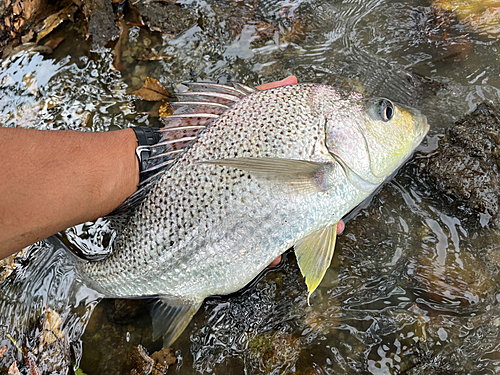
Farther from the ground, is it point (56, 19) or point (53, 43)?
point (56, 19)

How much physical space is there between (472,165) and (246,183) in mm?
1700

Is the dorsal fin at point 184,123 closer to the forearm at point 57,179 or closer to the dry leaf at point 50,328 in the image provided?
the forearm at point 57,179

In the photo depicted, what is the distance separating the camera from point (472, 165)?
258 cm

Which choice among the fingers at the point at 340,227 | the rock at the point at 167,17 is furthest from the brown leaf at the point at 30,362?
the rock at the point at 167,17

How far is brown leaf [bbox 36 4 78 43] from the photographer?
3.55m

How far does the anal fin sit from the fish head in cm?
137

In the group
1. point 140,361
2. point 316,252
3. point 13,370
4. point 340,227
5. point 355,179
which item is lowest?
point 140,361

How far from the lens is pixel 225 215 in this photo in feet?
7.09

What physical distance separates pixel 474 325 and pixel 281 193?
5.34ft

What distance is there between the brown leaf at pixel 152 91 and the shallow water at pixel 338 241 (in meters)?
0.09

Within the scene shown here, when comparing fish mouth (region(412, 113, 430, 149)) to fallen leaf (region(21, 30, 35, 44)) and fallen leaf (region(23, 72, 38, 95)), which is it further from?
fallen leaf (region(21, 30, 35, 44))

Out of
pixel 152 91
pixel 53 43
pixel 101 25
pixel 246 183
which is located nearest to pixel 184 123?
pixel 246 183

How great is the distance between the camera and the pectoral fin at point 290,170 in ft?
6.74

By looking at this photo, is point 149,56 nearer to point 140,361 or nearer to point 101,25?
point 101,25
